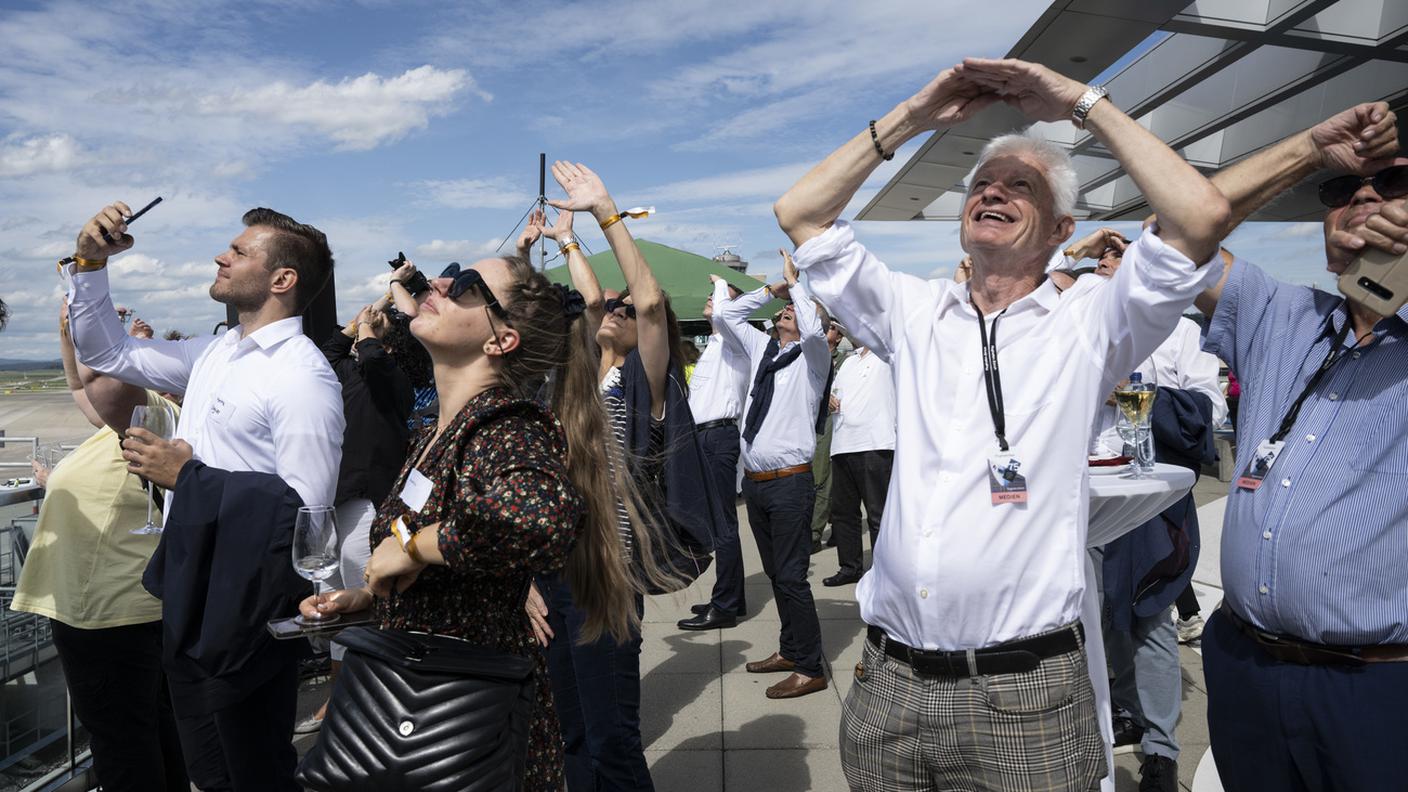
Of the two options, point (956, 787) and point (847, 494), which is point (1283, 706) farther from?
point (847, 494)

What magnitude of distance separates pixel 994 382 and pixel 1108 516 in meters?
0.71

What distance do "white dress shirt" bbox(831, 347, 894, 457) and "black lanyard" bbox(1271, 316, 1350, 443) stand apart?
6.01m

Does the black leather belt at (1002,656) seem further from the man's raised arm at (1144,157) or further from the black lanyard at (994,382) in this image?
the man's raised arm at (1144,157)

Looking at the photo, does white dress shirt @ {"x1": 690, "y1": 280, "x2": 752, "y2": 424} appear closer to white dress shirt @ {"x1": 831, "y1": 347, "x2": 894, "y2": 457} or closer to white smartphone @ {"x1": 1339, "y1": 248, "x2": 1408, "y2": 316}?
white dress shirt @ {"x1": 831, "y1": 347, "x2": 894, "y2": 457}

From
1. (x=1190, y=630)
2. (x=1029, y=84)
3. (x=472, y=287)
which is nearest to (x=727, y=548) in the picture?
(x=1190, y=630)

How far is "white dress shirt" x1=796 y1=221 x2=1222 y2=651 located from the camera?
215 cm

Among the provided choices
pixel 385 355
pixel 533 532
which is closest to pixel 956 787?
pixel 533 532

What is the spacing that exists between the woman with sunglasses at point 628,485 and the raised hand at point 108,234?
1.60 metres

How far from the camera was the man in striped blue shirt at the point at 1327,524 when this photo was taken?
2.20 meters

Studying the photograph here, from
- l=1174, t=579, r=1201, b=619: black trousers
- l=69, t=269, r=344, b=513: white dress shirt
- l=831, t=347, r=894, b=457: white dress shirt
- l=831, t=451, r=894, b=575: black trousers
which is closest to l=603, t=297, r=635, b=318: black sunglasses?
l=69, t=269, r=344, b=513: white dress shirt

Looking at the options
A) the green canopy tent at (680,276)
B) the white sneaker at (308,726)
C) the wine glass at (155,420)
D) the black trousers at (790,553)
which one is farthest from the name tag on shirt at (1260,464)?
the green canopy tent at (680,276)

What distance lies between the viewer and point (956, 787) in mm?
2201

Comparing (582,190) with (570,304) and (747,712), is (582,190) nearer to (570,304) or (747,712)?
(570,304)

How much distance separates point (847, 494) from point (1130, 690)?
15.3 feet
